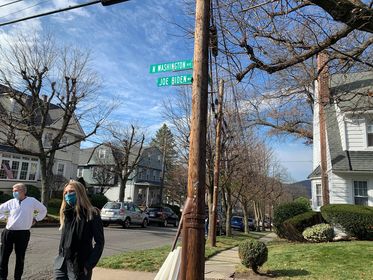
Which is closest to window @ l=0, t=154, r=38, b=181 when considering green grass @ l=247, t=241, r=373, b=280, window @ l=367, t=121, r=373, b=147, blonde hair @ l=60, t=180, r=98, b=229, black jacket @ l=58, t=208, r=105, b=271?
green grass @ l=247, t=241, r=373, b=280

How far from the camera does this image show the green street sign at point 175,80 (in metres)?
6.25

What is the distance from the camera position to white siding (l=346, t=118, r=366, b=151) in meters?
19.2

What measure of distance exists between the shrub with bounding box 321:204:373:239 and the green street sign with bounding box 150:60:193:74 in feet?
42.4

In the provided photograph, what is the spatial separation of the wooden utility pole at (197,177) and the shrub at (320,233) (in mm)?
12626

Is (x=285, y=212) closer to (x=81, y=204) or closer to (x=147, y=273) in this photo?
(x=147, y=273)

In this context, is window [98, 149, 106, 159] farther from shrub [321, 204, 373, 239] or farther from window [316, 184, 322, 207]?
shrub [321, 204, 373, 239]

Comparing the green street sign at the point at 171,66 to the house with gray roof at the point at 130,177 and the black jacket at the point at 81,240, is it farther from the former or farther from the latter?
the house with gray roof at the point at 130,177

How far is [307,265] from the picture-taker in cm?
960

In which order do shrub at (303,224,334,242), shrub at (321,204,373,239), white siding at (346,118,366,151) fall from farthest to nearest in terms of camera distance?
white siding at (346,118,366,151) < shrub at (303,224,334,242) < shrub at (321,204,373,239)

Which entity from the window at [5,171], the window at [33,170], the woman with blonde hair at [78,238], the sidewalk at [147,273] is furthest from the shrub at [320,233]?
the window at [33,170]

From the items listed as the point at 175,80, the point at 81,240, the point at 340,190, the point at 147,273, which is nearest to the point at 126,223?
the point at 340,190

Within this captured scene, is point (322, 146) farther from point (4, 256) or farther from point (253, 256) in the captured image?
point (4, 256)

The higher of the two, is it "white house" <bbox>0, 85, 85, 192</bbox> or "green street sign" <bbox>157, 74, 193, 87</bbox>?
"white house" <bbox>0, 85, 85, 192</bbox>

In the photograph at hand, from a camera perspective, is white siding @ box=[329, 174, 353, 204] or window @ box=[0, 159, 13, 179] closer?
white siding @ box=[329, 174, 353, 204]
